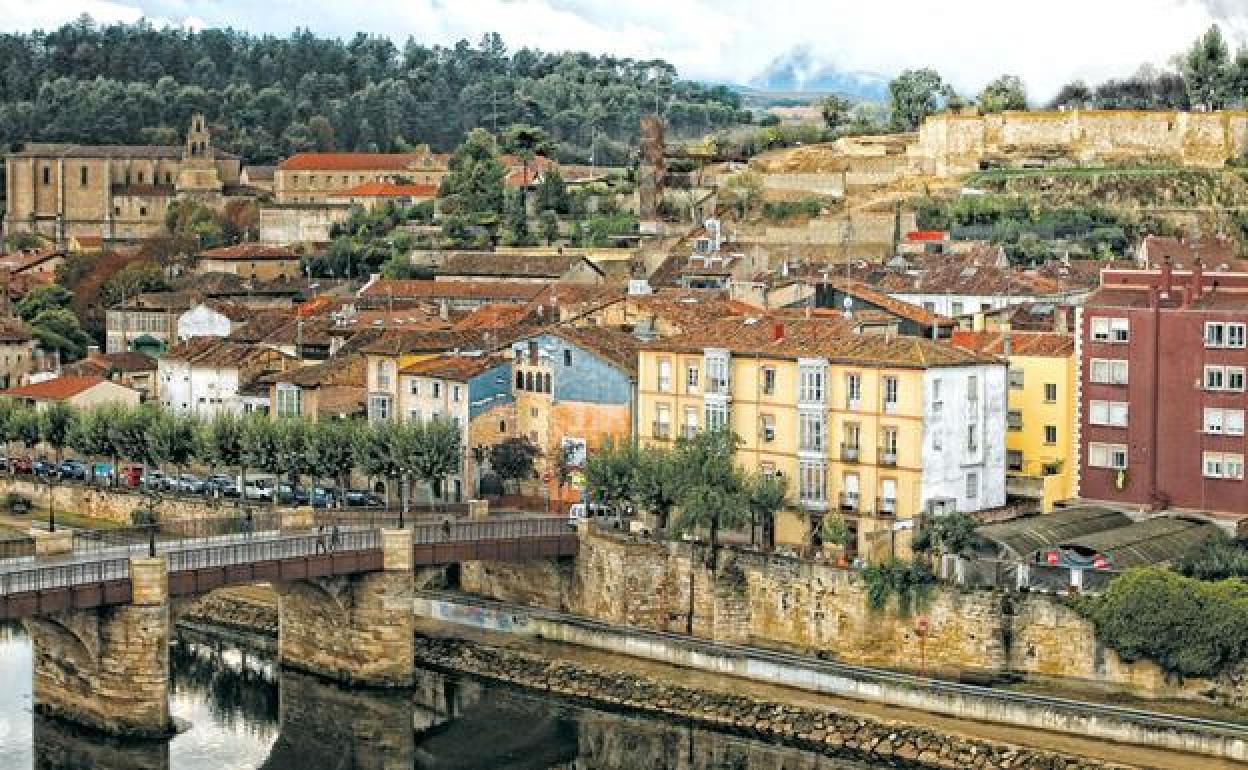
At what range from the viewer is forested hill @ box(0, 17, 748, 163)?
6363 inches

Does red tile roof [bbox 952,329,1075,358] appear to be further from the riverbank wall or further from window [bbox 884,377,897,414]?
the riverbank wall

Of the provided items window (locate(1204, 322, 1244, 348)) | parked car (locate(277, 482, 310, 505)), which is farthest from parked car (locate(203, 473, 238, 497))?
window (locate(1204, 322, 1244, 348))

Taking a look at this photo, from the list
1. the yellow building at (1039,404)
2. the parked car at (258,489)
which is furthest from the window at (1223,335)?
the parked car at (258,489)

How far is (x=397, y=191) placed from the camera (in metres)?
122

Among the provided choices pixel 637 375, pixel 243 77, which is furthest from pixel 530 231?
pixel 243 77

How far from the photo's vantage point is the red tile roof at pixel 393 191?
120312 millimetres

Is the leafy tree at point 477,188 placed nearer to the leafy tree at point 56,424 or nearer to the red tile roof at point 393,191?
the red tile roof at point 393,191

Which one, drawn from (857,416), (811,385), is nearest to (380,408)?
(811,385)

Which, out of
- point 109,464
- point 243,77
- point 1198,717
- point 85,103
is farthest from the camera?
point 243,77

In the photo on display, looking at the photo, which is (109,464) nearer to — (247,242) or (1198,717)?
(1198,717)

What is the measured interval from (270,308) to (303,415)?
25381 mm

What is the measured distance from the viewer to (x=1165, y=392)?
52625mm

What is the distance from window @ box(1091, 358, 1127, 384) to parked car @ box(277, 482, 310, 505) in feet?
72.2

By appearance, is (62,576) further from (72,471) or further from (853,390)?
(72,471)
